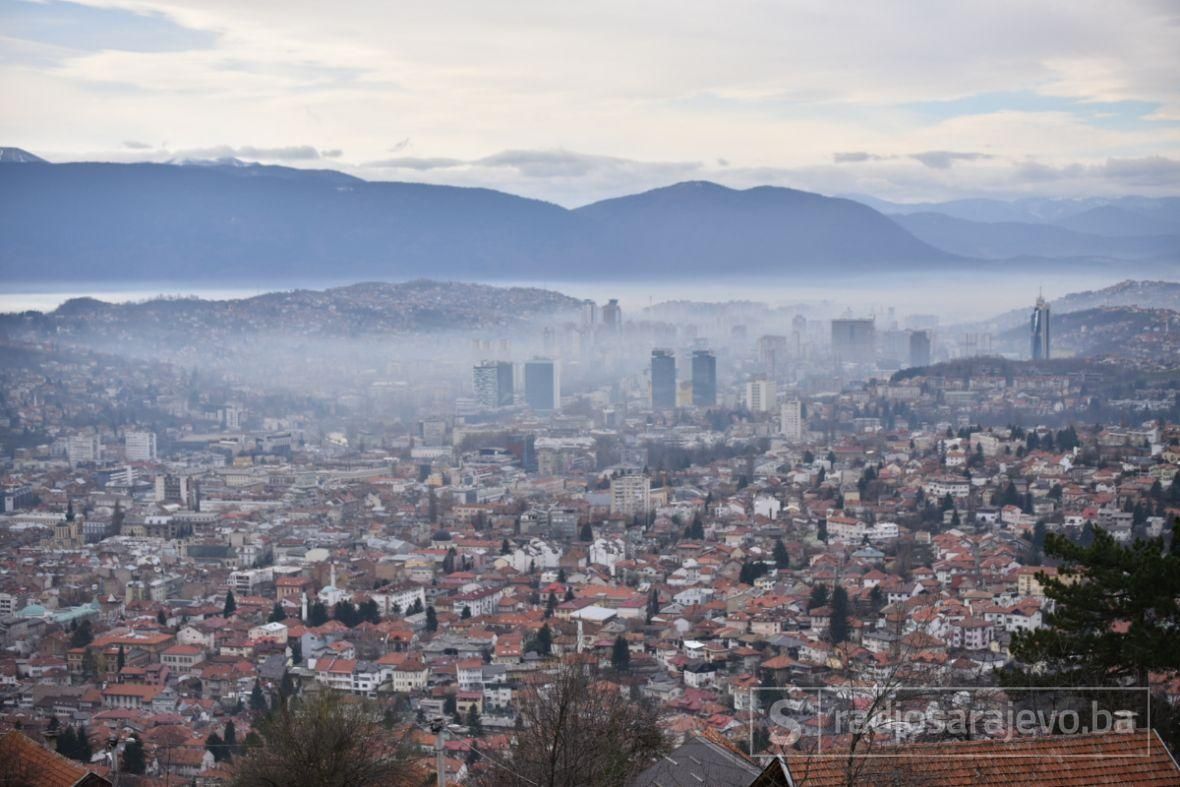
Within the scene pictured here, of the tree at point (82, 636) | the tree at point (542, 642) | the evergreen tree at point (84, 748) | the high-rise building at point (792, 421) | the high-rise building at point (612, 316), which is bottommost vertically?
the tree at point (82, 636)

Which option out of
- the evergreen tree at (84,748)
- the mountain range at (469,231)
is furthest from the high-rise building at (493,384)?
the evergreen tree at (84,748)

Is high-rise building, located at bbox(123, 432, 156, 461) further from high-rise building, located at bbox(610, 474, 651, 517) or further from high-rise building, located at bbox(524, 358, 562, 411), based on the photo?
high-rise building, located at bbox(524, 358, 562, 411)

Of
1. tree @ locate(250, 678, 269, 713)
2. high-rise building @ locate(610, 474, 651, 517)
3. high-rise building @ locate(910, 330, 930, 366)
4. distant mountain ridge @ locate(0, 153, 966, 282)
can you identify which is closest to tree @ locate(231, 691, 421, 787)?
tree @ locate(250, 678, 269, 713)

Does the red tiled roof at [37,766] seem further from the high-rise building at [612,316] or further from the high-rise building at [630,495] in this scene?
the high-rise building at [612,316]

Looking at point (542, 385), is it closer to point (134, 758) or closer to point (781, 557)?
point (781, 557)

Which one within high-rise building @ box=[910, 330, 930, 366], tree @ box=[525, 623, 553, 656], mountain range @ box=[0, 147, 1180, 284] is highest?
mountain range @ box=[0, 147, 1180, 284]

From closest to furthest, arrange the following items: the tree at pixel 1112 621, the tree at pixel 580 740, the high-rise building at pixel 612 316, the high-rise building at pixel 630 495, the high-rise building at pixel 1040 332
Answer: the tree at pixel 580 740 < the tree at pixel 1112 621 < the high-rise building at pixel 630 495 < the high-rise building at pixel 1040 332 < the high-rise building at pixel 612 316
